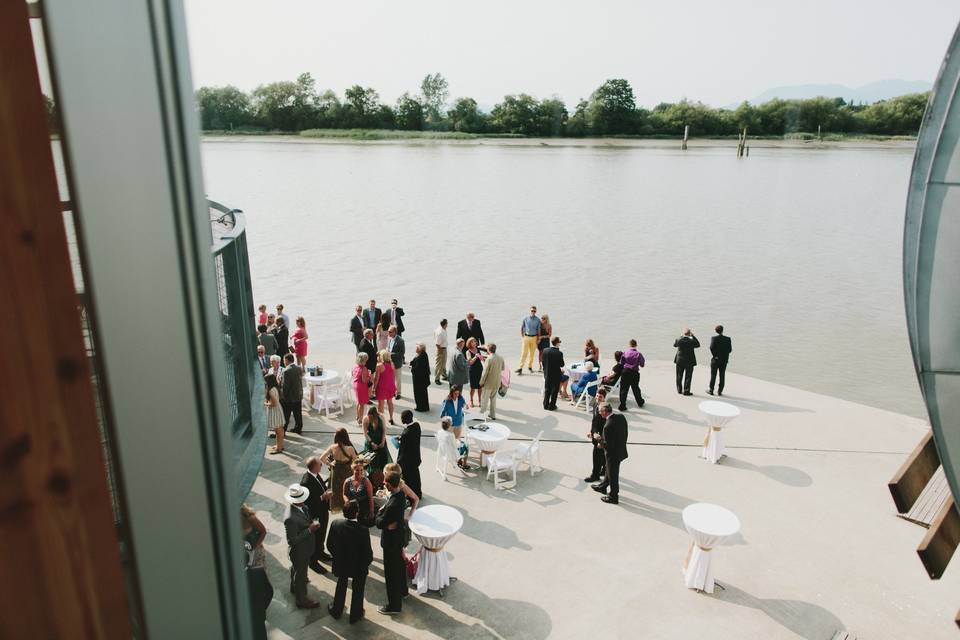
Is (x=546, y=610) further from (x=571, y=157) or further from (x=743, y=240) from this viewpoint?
(x=571, y=157)

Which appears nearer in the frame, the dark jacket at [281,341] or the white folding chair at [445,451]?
the white folding chair at [445,451]

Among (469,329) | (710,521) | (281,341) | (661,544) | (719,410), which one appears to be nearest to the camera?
(710,521)

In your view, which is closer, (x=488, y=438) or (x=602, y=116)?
(x=488, y=438)

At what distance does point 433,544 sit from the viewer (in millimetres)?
7223

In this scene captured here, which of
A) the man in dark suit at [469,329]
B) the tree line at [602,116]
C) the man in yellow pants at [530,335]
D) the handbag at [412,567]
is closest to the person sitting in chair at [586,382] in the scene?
the man in yellow pants at [530,335]

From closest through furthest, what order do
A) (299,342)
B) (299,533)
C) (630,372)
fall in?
1. (299,533)
2. (630,372)
3. (299,342)

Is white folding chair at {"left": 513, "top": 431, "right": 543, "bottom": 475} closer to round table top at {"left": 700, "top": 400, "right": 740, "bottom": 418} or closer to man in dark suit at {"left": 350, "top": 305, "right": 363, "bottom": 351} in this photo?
round table top at {"left": 700, "top": 400, "right": 740, "bottom": 418}

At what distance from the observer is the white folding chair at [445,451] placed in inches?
385

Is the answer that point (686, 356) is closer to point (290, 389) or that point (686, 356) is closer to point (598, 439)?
point (598, 439)

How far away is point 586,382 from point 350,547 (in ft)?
23.3

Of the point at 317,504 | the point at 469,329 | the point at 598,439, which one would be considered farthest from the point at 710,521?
the point at 469,329

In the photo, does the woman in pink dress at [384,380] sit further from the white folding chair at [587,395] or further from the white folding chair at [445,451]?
the white folding chair at [587,395]

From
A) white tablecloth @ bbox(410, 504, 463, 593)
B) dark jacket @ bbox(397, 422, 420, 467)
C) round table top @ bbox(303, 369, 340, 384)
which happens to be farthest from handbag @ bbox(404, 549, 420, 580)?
round table top @ bbox(303, 369, 340, 384)

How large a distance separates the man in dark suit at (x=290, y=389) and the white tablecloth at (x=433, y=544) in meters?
4.15
